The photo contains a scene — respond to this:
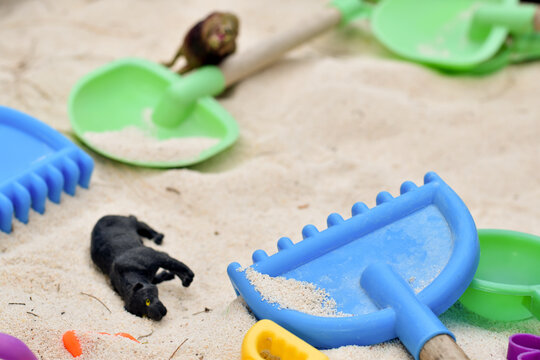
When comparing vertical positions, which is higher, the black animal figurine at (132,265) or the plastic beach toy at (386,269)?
the plastic beach toy at (386,269)

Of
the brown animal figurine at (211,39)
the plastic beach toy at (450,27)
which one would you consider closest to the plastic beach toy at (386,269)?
the brown animal figurine at (211,39)

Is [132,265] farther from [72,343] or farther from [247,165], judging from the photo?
[247,165]

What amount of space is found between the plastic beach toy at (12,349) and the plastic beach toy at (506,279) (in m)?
0.83

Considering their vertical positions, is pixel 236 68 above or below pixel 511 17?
below

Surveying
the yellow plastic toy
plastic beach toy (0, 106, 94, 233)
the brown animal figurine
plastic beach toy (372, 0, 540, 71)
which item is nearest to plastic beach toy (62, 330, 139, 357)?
the yellow plastic toy

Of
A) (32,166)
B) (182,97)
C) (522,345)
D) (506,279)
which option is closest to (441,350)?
(522,345)

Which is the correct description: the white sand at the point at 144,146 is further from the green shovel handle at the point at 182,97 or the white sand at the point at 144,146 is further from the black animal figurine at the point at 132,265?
the black animal figurine at the point at 132,265

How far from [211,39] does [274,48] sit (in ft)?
1.02

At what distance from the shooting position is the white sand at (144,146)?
6.00ft

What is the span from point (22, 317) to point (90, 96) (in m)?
1.03

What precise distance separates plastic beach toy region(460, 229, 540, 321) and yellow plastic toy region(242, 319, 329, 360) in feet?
1.21

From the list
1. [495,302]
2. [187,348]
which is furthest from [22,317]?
[495,302]

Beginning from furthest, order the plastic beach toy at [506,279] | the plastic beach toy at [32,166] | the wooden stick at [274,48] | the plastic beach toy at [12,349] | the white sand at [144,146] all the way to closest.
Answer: the wooden stick at [274,48] → the white sand at [144,146] → the plastic beach toy at [32,166] → the plastic beach toy at [506,279] → the plastic beach toy at [12,349]

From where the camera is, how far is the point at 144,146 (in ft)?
6.12
